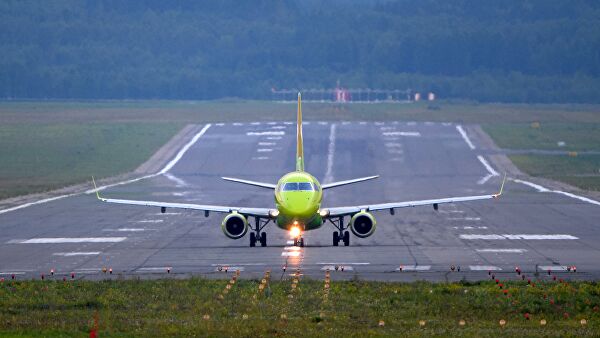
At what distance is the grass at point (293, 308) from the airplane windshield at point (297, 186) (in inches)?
446

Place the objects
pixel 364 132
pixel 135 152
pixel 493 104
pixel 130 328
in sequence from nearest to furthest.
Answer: pixel 130 328
pixel 135 152
pixel 364 132
pixel 493 104

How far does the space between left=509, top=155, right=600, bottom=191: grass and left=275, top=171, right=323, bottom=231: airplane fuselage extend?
33486mm

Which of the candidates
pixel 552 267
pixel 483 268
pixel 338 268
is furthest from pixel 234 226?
pixel 552 267

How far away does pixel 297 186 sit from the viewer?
48406mm

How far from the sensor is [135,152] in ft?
357

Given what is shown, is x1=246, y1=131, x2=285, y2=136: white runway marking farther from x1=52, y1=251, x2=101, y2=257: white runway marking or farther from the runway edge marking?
x1=52, y1=251, x2=101, y2=257: white runway marking

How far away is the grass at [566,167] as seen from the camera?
3334 inches

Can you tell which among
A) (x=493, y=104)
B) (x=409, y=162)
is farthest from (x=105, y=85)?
(x=409, y=162)

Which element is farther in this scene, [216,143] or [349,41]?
[349,41]

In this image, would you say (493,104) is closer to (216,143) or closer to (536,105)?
(536,105)

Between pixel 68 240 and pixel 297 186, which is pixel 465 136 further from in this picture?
pixel 297 186

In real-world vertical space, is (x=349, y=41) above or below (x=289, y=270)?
above

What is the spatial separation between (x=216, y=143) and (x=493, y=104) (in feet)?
190

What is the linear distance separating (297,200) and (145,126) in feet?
277
